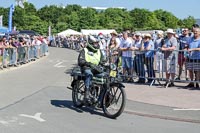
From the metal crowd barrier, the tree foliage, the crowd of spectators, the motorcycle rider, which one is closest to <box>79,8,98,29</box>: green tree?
the tree foliage

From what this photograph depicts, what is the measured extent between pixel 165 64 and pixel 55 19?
90.5 meters

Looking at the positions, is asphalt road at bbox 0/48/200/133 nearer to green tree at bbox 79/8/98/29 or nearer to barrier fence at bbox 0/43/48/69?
barrier fence at bbox 0/43/48/69

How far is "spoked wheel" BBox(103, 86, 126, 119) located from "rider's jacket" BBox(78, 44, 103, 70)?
84 cm

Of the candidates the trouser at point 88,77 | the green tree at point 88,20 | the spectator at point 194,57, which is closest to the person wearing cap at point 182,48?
the spectator at point 194,57

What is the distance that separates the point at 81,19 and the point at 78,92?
88430 millimetres

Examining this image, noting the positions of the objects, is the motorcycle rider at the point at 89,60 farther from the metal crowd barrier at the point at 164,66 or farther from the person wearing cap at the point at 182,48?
the person wearing cap at the point at 182,48

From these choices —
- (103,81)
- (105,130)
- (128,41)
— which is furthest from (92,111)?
(128,41)

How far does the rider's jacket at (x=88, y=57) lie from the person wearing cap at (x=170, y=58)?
430cm

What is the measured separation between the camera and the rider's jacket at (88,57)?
30.4 feet

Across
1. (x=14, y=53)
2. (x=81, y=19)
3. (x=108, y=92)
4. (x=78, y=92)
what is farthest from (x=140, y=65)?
(x=81, y=19)

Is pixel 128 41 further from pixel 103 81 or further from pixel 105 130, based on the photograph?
pixel 105 130

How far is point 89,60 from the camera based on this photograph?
9.34 meters

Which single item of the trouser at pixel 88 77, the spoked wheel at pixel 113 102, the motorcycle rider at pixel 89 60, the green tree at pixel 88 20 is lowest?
the spoked wheel at pixel 113 102

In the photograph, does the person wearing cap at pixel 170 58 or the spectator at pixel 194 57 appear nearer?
the spectator at pixel 194 57
